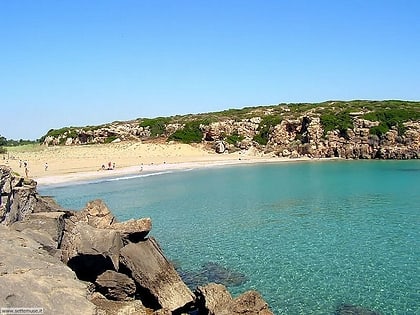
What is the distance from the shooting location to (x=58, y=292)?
29.3 ft

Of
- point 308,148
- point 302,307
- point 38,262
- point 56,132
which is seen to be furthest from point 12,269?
point 56,132

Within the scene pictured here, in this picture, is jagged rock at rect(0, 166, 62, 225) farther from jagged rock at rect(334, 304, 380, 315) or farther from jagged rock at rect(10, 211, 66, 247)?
jagged rock at rect(334, 304, 380, 315)

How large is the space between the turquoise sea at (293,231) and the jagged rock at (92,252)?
15.4 ft

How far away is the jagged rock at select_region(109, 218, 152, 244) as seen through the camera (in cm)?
1369

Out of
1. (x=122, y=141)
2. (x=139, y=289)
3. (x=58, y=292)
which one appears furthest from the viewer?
(x=122, y=141)

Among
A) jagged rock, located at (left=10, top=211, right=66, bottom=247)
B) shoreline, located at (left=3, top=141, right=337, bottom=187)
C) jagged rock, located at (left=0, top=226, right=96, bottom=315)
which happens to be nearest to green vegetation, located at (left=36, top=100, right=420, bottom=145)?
shoreline, located at (left=3, top=141, right=337, bottom=187)

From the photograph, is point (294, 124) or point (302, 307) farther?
point (294, 124)

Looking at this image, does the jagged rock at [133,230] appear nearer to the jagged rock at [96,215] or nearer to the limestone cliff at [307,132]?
the jagged rock at [96,215]

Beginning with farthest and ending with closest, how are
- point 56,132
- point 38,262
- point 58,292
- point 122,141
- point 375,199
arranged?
point 56,132 → point 122,141 → point 375,199 → point 38,262 → point 58,292

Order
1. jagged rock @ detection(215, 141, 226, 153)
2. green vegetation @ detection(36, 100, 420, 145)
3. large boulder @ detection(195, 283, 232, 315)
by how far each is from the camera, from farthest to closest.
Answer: jagged rock @ detection(215, 141, 226, 153) → green vegetation @ detection(36, 100, 420, 145) → large boulder @ detection(195, 283, 232, 315)

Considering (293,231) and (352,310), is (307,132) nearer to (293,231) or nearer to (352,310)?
(293,231)

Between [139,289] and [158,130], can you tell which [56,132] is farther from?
[139,289]

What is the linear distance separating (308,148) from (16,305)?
6852 centimetres

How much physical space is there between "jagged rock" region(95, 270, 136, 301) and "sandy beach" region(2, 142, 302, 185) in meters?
37.3
